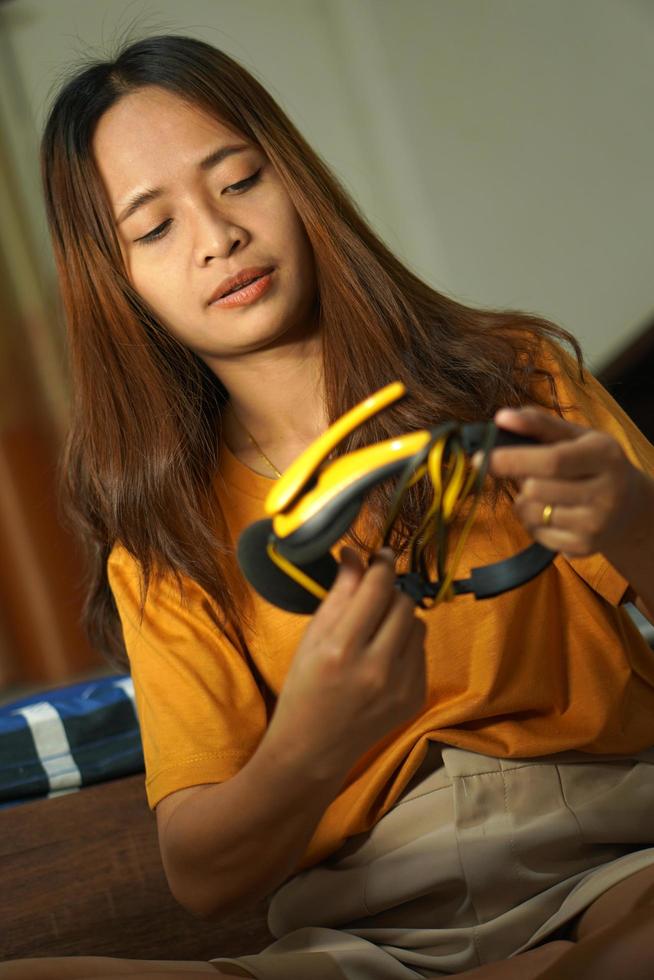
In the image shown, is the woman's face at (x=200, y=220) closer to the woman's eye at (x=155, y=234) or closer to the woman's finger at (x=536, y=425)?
the woman's eye at (x=155, y=234)

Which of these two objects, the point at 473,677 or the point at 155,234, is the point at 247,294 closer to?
the point at 155,234

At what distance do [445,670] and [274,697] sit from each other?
19 cm

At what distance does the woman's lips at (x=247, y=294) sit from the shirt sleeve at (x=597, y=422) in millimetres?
271

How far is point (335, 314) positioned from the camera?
969 mm

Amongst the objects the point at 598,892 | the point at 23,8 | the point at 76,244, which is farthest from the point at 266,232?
the point at 23,8

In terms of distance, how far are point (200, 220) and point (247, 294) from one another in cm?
7

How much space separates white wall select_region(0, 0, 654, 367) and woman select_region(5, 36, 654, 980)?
4.98ft

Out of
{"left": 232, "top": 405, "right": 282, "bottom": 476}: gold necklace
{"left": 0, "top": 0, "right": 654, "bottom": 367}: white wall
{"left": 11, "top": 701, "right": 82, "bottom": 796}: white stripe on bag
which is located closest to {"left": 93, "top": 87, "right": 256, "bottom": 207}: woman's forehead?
{"left": 232, "top": 405, "right": 282, "bottom": 476}: gold necklace

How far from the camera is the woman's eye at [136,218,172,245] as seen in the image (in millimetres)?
944

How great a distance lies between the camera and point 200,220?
90cm

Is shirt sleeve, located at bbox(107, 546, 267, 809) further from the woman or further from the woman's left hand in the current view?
the woman's left hand

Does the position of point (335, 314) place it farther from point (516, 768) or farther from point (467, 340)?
point (516, 768)

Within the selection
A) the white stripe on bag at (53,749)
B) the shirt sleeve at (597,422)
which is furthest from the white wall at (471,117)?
the white stripe on bag at (53,749)

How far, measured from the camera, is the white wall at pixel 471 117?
7.85 feet
